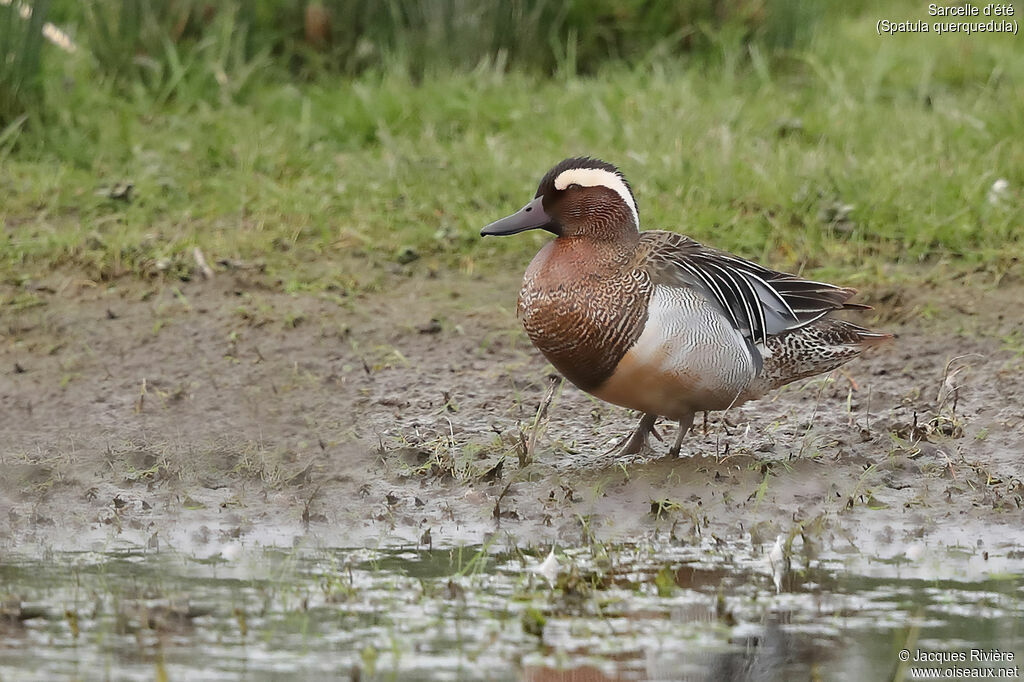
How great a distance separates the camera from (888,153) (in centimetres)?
776

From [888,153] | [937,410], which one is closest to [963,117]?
[888,153]

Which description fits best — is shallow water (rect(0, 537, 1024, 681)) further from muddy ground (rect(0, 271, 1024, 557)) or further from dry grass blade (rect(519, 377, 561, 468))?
dry grass blade (rect(519, 377, 561, 468))

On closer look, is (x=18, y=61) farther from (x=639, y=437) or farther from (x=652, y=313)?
(x=652, y=313)

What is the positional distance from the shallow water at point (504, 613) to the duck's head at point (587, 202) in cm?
122

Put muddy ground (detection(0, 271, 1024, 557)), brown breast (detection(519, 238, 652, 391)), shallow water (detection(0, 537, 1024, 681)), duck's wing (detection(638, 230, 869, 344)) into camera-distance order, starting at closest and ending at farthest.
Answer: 1. shallow water (detection(0, 537, 1024, 681))
2. muddy ground (detection(0, 271, 1024, 557))
3. brown breast (detection(519, 238, 652, 391))
4. duck's wing (detection(638, 230, 869, 344))

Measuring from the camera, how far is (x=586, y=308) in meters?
5.02

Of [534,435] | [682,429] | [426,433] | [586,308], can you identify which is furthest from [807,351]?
[426,433]

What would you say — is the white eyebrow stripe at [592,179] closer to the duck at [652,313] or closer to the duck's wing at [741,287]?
the duck at [652,313]

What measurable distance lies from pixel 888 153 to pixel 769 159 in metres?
0.63

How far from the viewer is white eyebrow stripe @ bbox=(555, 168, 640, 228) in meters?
5.29

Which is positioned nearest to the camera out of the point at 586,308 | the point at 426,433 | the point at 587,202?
the point at 586,308

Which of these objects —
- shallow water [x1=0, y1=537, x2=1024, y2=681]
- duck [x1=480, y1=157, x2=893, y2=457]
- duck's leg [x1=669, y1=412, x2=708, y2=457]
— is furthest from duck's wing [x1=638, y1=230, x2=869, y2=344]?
shallow water [x1=0, y1=537, x2=1024, y2=681]

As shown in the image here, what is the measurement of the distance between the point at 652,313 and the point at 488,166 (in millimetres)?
2787

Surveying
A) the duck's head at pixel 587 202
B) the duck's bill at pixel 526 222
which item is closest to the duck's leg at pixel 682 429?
the duck's head at pixel 587 202
